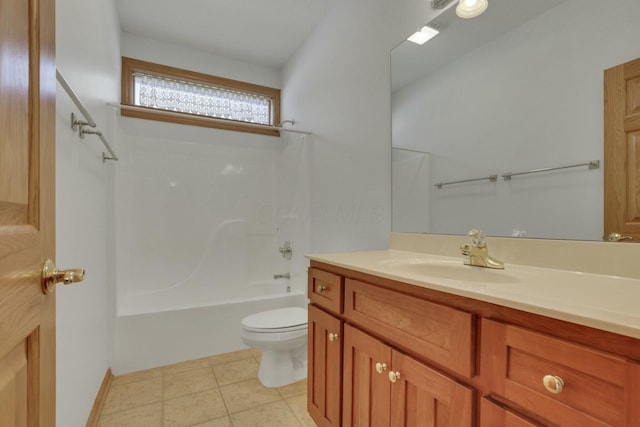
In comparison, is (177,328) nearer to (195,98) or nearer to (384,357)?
(384,357)

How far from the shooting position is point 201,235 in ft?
9.30

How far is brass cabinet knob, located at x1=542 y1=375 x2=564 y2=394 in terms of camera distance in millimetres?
526

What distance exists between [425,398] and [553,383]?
1.15ft

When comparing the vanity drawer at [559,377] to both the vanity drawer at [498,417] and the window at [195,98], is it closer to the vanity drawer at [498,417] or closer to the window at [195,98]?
the vanity drawer at [498,417]

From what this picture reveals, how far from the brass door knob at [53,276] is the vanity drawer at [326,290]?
835 millimetres

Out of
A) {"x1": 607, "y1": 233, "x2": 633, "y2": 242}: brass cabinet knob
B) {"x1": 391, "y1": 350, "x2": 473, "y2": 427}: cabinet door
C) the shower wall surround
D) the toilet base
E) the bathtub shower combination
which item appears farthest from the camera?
the shower wall surround

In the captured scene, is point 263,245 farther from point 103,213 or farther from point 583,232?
point 583,232

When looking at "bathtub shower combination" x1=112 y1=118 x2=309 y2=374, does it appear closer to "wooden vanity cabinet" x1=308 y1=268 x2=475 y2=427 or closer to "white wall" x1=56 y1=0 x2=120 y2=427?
"white wall" x1=56 y1=0 x2=120 y2=427

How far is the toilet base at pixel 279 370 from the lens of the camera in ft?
6.07

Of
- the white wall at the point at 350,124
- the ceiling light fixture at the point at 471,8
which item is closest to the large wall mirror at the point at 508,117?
the ceiling light fixture at the point at 471,8

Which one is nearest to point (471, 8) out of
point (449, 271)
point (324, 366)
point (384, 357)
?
point (449, 271)

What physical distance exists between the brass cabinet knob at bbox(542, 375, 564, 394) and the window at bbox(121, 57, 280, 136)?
2.50m

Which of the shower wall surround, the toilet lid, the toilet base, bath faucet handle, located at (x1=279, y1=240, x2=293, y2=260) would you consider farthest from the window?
the toilet base

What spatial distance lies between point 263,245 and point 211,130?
4.14ft
